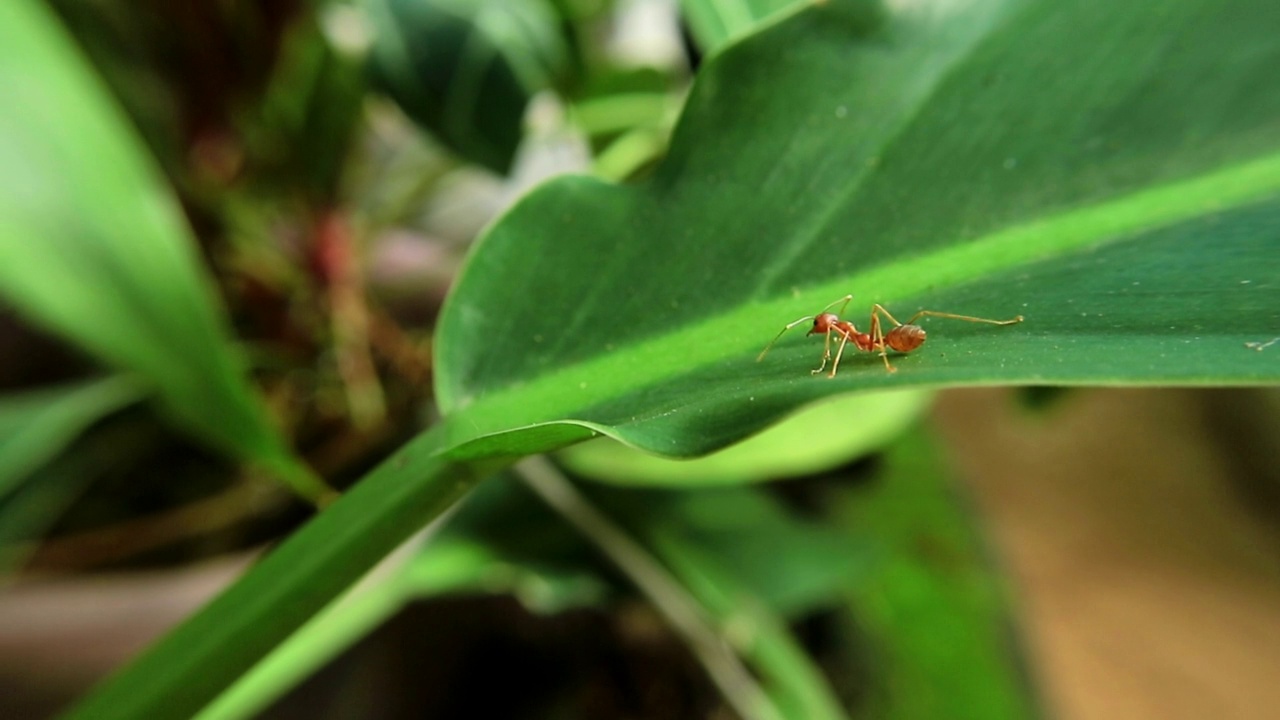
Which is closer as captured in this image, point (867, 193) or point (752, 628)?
point (867, 193)

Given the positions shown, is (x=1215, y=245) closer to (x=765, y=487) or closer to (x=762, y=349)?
(x=762, y=349)

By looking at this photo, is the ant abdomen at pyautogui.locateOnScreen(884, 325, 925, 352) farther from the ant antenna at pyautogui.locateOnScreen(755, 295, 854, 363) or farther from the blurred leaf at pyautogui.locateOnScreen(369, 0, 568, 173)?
the blurred leaf at pyautogui.locateOnScreen(369, 0, 568, 173)

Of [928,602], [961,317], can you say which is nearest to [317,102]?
[961,317]

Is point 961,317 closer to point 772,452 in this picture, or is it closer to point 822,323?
point 822,323

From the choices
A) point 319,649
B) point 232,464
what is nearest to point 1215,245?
point 319,649

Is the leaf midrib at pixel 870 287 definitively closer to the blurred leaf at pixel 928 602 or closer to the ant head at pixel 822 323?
the ant head at pixel 822 323

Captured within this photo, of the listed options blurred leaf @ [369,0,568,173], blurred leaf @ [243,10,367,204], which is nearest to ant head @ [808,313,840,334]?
blurred leaf @ [369,0,568,173]

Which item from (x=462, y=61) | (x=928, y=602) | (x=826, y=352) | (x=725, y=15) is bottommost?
(x=928, y=602)
